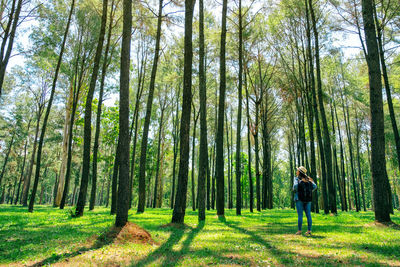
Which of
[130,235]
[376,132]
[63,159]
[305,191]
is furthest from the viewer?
[63,159]

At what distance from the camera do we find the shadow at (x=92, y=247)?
4.51 metres

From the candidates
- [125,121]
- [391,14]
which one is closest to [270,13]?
[391,14]

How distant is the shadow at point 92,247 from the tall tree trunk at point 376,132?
Result: 29.2 feet

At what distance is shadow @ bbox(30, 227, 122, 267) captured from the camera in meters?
4.51

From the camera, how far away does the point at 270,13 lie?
18.9 meters

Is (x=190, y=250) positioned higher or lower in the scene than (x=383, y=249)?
lower

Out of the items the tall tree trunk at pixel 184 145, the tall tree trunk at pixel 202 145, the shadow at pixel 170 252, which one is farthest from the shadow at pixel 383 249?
the tall tree trunk at pixel 202 145

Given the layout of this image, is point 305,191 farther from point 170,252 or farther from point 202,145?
point 202,145

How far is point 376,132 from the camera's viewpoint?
9047 mm

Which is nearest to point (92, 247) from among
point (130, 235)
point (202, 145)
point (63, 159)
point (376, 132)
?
point (130, 235)

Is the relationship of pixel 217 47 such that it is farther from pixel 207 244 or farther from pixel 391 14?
pixel 207 244

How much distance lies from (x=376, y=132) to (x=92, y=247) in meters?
10.1

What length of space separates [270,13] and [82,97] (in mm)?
18847

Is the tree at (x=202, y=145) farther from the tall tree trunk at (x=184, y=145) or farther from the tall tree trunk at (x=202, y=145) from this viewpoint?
the tall tree trunk at (x=184, y=145)
